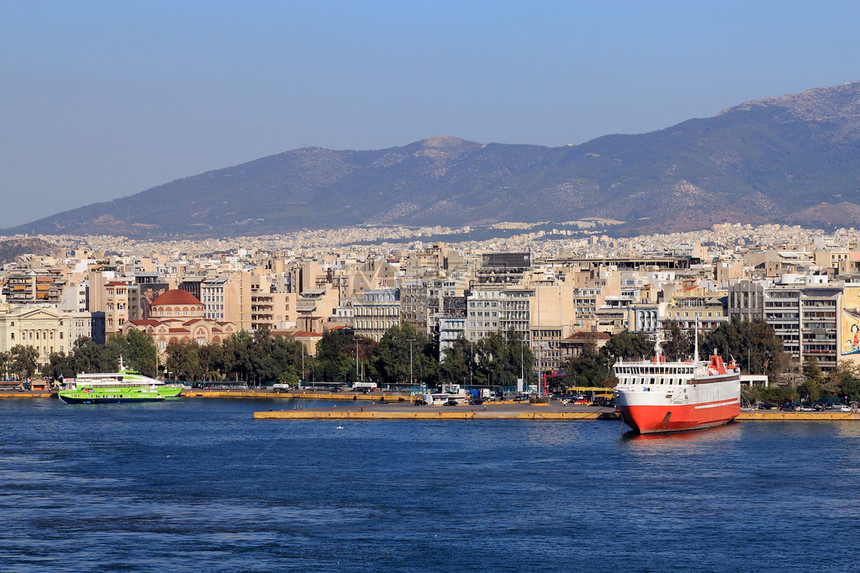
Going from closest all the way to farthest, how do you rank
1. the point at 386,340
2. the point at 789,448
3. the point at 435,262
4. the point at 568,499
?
the point at 568,499, the point at 789,448, the point at 386,340, the point at 435,262

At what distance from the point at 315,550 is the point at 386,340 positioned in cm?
5709

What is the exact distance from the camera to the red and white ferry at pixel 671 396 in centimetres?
6919

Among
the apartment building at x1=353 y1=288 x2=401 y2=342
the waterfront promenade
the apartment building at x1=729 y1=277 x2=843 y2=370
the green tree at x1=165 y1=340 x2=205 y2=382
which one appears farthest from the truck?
the apartment building at x1=729 y1=277 x2=843 y2=370

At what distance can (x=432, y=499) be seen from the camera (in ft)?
164

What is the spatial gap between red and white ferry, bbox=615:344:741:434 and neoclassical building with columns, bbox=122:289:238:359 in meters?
48.8

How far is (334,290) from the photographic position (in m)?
130

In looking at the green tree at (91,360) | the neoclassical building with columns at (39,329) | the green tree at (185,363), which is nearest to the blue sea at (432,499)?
the green tree at (91,360)

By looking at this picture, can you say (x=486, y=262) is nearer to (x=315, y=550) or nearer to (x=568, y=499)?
(x=568, y=499)

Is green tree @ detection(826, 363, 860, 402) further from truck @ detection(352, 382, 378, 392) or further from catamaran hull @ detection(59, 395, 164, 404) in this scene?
catamaran hull @ detection(59, 395, 164, 404)

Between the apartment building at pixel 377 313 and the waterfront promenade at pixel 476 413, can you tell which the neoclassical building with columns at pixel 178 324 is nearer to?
the apartment building at pixel 377 313

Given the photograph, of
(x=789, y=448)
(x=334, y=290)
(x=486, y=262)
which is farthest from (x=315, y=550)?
(x=334, y=290)

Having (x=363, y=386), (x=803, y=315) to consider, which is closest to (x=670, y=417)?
(x=803, y=315)

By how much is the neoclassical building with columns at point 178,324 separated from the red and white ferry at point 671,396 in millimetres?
48762

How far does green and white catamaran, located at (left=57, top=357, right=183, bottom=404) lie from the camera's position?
9756 centimetres
